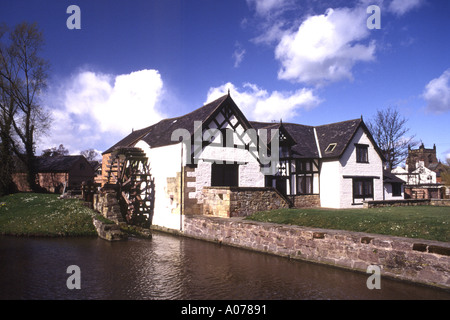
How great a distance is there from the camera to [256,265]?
10.3 m

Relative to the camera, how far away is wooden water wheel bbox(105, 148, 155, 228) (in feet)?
65.2

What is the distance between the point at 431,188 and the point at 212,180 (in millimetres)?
30891

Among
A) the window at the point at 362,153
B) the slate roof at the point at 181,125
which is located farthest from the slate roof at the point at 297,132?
the window at the point at 362,153

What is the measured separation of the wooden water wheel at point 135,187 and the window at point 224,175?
13.9ft

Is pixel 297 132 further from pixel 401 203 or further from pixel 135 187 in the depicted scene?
pixel 135 187

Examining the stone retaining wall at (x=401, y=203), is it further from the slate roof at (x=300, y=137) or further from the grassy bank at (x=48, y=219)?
the grassy bank at (x=48, y=219)

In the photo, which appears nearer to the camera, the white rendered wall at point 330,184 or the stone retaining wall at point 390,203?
the stone retaining wall at point 390,203

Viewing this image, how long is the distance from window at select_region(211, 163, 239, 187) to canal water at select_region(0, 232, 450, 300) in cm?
534

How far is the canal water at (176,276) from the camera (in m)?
7.41

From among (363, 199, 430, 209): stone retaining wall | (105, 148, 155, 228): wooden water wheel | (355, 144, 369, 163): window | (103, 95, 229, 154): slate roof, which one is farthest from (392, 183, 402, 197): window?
(105, 148, 155, 228): wooden water wheel

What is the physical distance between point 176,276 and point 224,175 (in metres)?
9.60

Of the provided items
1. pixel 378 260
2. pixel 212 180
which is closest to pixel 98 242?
pixel 212 180

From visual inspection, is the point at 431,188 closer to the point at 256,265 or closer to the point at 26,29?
the point at 256,265

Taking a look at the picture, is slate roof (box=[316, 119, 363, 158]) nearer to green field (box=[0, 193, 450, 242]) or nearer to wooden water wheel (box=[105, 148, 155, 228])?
green field (box=[0, 193, 450, 242])
